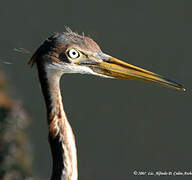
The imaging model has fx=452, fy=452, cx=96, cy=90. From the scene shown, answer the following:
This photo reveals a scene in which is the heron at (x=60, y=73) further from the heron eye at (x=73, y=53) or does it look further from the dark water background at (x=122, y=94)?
the dark water background at (x=122, y=94)

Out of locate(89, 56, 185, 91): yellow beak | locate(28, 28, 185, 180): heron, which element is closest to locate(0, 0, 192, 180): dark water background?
locate(89, 56, 185, 91): yellow beak

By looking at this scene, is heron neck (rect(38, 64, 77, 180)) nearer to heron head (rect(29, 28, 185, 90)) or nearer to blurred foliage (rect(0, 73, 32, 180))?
heron head (rect(29, 28, 185, 90))

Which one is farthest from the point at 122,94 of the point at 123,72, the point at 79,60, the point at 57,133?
the point at 57,133

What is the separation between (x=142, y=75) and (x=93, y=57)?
13.0 inches

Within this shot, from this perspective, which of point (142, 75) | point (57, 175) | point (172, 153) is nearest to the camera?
point (57, 175)

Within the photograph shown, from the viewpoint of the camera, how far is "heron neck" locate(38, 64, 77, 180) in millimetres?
2588

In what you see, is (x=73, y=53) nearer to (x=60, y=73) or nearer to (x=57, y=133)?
(x=60, y=73)

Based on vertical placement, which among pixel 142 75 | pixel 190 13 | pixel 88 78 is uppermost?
pixel 190 13

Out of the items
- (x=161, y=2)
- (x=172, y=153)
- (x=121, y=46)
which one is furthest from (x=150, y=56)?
(x=172, y=153)

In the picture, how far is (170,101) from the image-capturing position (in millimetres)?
5562

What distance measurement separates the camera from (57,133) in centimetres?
260

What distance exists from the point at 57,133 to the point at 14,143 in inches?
109

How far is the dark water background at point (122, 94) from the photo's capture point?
5.43 m

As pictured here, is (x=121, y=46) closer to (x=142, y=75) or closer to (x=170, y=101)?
(x=170, y=101)
